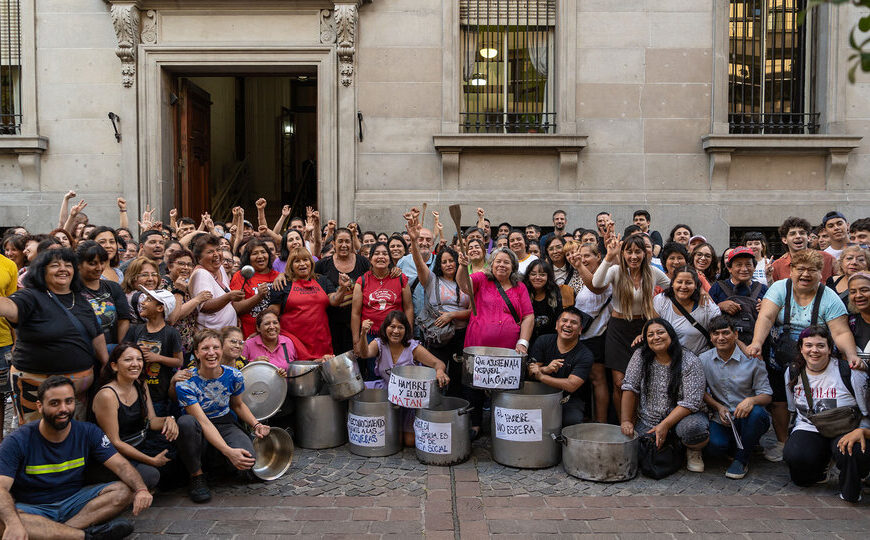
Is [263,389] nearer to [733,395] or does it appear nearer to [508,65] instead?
[733,395]

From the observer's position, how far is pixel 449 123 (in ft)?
38.9

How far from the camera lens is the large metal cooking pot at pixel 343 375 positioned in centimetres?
634

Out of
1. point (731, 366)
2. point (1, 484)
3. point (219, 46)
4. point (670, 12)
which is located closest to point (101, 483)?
point (1, 484)

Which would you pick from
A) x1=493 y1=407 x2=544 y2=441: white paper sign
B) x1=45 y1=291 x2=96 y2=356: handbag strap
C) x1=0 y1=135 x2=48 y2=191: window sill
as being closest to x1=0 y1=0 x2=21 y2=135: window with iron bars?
x1=0 y1=135 x2=48 y2=191: window sill

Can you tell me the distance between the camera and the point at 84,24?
1176 centimetres

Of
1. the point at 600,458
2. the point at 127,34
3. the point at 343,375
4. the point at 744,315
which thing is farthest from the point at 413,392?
the point at 127,34

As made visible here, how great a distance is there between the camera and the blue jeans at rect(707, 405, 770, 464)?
19.3 ft

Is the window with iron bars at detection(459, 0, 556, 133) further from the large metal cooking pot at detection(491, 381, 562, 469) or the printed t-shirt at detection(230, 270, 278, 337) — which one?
the large metal cooking pot at detection(491, 381, 562, 469)

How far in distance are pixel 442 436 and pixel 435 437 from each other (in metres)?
→ 0.06

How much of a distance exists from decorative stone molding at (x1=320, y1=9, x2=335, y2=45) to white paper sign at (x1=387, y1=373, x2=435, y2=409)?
7485 millimetres

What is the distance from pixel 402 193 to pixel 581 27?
13.9ft

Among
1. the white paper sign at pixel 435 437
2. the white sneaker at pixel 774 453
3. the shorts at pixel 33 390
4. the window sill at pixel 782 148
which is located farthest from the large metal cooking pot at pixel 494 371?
the window sill at pixel 782 148

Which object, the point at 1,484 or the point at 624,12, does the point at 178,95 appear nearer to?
the point at 624,12

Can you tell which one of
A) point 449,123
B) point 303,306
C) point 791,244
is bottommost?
point 303,306
